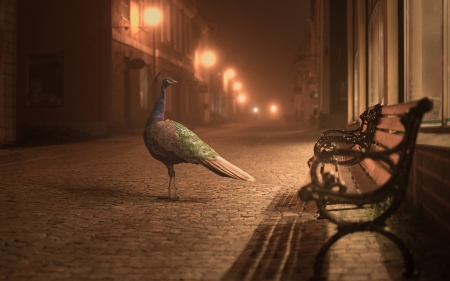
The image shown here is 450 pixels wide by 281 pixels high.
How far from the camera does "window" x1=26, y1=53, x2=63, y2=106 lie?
801 inches

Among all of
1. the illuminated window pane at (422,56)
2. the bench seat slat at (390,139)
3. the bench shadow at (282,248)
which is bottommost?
the bench shadow at (282,248)

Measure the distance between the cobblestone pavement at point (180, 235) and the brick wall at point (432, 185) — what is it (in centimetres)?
17

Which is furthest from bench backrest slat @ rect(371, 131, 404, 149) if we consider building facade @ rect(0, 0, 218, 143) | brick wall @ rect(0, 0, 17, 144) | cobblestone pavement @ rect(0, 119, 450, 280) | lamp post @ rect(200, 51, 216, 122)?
lamp post @ rect(200, 51, 216, 122)

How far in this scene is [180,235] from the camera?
4.74 meters

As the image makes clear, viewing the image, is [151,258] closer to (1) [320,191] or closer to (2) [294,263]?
(2) [294,263]

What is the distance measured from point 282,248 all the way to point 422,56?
333 centimetres

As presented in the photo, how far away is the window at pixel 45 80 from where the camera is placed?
20344 mm

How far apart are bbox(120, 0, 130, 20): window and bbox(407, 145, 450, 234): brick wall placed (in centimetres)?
1872

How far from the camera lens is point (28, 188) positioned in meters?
7.49

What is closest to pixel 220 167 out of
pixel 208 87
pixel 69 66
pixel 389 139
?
pixel 389 139

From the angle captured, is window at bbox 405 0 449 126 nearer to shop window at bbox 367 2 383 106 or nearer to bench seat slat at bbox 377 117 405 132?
bench seat slat at bbox 377 117 405 132

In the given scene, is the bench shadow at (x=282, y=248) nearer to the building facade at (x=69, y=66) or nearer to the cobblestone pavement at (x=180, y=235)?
the cobblestone pavement at (x=180, y=235)

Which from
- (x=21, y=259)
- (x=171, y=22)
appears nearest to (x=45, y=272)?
(x=21, y=259)

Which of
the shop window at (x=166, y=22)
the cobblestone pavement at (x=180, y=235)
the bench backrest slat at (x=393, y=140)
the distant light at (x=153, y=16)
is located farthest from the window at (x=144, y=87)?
the bench backrest slat at (x=393, y=140)
